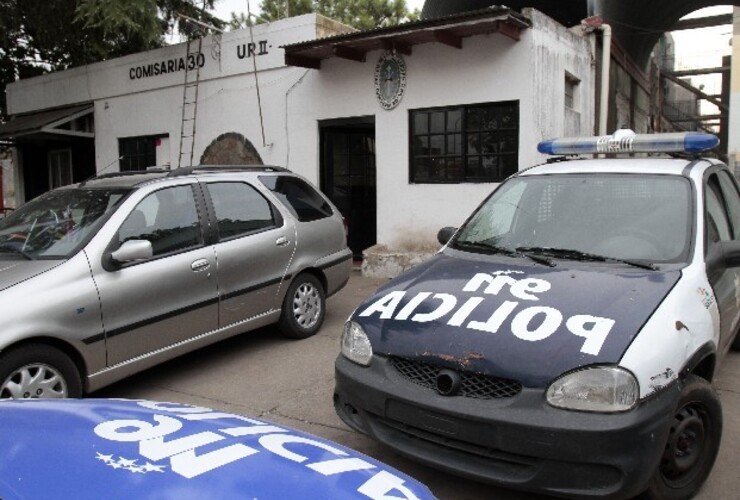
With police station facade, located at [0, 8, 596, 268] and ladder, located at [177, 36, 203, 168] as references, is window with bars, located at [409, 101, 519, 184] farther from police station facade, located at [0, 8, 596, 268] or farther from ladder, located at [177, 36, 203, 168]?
ladder, located at [177, 36, 203, 168]

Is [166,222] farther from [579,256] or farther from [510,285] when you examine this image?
[579,256]

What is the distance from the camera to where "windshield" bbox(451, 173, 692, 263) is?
3.50m

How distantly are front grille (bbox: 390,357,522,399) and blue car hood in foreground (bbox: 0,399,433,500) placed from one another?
86cm

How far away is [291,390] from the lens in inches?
182

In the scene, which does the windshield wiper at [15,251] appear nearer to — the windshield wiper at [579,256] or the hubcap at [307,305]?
the hubcap at [307,305]

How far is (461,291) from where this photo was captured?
323 cm

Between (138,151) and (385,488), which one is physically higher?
(138,151)

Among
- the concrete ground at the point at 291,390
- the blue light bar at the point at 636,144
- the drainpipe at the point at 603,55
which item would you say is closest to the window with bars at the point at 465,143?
the drainpipe at the point at 603,55

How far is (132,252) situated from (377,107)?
5.78 metres

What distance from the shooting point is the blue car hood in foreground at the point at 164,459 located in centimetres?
155

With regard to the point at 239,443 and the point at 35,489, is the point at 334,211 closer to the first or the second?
the point at 239,443

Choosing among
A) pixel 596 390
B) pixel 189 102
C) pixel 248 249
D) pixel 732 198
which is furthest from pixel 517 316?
pixel 189 102

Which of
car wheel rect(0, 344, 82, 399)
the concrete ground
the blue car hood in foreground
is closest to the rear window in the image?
the concrete ground

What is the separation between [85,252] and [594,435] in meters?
3.35
